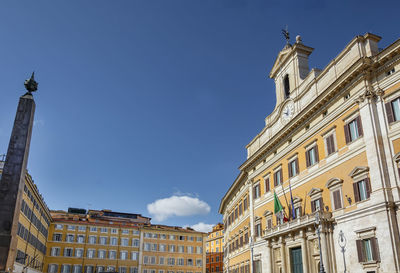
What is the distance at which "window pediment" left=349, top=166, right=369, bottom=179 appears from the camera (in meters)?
22.4

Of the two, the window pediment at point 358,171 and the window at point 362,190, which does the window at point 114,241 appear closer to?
the window pediment at point 358,171

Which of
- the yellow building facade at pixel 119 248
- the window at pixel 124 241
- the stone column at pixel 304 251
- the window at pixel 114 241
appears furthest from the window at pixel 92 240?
the stone column at pixel 304 251

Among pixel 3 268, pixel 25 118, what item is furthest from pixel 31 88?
pixel 3 268

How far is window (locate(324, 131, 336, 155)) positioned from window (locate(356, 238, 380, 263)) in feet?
21.1

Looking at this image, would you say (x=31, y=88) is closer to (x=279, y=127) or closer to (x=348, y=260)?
(x=348, y=260)

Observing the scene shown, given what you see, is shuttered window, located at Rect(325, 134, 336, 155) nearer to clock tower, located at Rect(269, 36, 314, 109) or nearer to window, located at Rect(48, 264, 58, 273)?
clock tower, located at Rect(269, 36, 314, 109)

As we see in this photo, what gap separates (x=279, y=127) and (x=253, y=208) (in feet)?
29.3

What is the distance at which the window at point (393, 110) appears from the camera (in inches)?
845

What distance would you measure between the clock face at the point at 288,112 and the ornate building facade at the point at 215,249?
226 ft

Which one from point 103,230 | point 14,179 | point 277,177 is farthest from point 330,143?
point 103,230

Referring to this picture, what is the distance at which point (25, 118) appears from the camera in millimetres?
17188

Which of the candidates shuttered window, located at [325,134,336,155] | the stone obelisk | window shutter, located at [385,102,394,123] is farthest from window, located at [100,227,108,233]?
window shutter, located at [385,102,394,123]

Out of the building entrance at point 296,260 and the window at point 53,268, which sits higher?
the window at point 53,268

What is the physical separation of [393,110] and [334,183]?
6036mm
